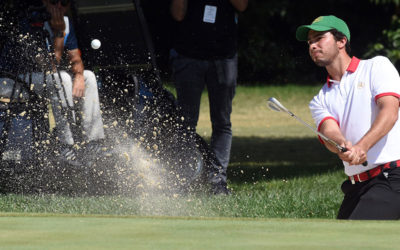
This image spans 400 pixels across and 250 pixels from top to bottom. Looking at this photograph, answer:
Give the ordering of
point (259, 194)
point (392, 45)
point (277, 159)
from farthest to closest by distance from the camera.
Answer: point (392, 45)
point (277, 159)
point (259, 194)

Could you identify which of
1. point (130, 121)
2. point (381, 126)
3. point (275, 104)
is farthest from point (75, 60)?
point (381, 126)

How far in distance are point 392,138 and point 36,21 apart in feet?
10.4

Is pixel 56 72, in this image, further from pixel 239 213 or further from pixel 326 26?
pixel 326 26

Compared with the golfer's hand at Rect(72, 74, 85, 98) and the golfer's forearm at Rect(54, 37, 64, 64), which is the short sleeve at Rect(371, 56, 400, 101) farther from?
the golfer's forearm at Rect(54, 37, 64, 64)

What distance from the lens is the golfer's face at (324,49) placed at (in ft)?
17.1

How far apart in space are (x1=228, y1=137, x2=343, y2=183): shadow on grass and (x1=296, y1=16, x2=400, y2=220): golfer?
3.19 metres

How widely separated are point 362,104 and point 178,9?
8.11 ft

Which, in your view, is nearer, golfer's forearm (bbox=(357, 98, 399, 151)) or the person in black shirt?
golfer's forearm (bbox=(357, 98, 399, 151))

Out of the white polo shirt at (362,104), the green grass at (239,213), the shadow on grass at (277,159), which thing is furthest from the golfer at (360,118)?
the shadow on grass at (277,159)

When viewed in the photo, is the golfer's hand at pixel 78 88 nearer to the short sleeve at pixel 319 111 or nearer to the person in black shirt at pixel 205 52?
the person in black shirt at pixel 205 52

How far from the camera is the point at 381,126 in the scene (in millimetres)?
4820

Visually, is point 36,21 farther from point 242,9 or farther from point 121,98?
point 242,9

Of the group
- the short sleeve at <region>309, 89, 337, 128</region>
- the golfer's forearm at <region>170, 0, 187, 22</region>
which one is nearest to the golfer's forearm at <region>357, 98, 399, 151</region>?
the short sleeve at <region>309, 89, 337, 128</region>

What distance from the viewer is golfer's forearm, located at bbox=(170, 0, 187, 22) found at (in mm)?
7195
